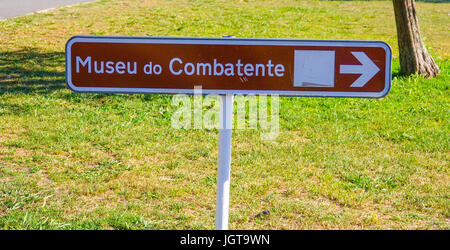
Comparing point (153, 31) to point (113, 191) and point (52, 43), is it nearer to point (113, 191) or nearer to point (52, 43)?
point (52, 43)

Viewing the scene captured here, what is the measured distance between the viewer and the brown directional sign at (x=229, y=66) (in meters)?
2.53

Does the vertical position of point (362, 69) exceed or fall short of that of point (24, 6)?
it falls short

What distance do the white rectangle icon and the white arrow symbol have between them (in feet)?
0.21

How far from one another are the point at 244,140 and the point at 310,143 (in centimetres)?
71

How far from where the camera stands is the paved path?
14373mm

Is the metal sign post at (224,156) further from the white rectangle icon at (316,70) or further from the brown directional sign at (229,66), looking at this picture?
the white rectangle icon at (316,70)

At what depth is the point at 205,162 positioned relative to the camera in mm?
5371

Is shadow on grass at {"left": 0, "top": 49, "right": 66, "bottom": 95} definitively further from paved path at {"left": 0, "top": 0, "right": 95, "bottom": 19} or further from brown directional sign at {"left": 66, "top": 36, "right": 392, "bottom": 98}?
brown directional sign at {"left": 66, "top": 36, "right": 392, "bottom": 98}

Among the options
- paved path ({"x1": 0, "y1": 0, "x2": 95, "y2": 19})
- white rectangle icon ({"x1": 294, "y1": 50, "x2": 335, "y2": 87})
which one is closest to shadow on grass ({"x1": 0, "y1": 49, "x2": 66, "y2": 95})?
paved path ({"x1": 0, "y1": 0, "x2": 95, "y2": 19})

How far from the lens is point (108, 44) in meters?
2.58

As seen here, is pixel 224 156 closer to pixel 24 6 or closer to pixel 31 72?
pixel 31 72

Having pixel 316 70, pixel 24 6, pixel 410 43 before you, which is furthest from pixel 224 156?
pixel 24 6

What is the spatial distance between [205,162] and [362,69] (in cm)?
303
